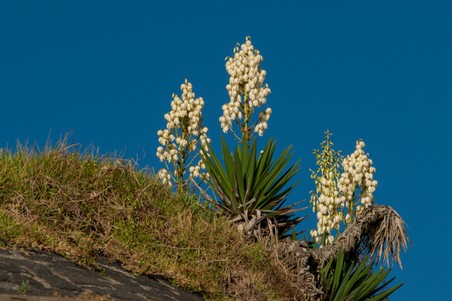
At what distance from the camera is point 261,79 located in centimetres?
1512

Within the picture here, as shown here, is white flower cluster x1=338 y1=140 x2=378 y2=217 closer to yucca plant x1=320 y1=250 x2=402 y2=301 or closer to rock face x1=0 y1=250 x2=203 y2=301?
yucca plant x1=320 y1=250 x2=402 y2=301

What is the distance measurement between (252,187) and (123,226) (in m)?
2.79

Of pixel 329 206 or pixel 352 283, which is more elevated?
pixel 329 206

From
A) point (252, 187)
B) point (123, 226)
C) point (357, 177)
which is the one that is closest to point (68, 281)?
point (123, 226)

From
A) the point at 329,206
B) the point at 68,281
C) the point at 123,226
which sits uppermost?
the point at 329,206

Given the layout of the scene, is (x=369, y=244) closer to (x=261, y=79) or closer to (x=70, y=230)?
(x=261, y=79)

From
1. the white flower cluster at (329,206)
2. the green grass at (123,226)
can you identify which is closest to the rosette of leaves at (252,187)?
the green grass at (123,226)

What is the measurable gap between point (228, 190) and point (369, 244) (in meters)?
A: 2.56

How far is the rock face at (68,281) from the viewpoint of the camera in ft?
25.8

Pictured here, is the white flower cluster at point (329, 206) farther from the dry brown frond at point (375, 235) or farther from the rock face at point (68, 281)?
the rock face at point (68, 281)

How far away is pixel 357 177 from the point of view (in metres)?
16.0

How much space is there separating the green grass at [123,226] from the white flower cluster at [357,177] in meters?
4.72

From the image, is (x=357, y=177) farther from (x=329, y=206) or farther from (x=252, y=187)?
(x=252, y=187)

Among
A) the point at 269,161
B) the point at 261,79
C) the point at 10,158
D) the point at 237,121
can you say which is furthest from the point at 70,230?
the point at 261,79
